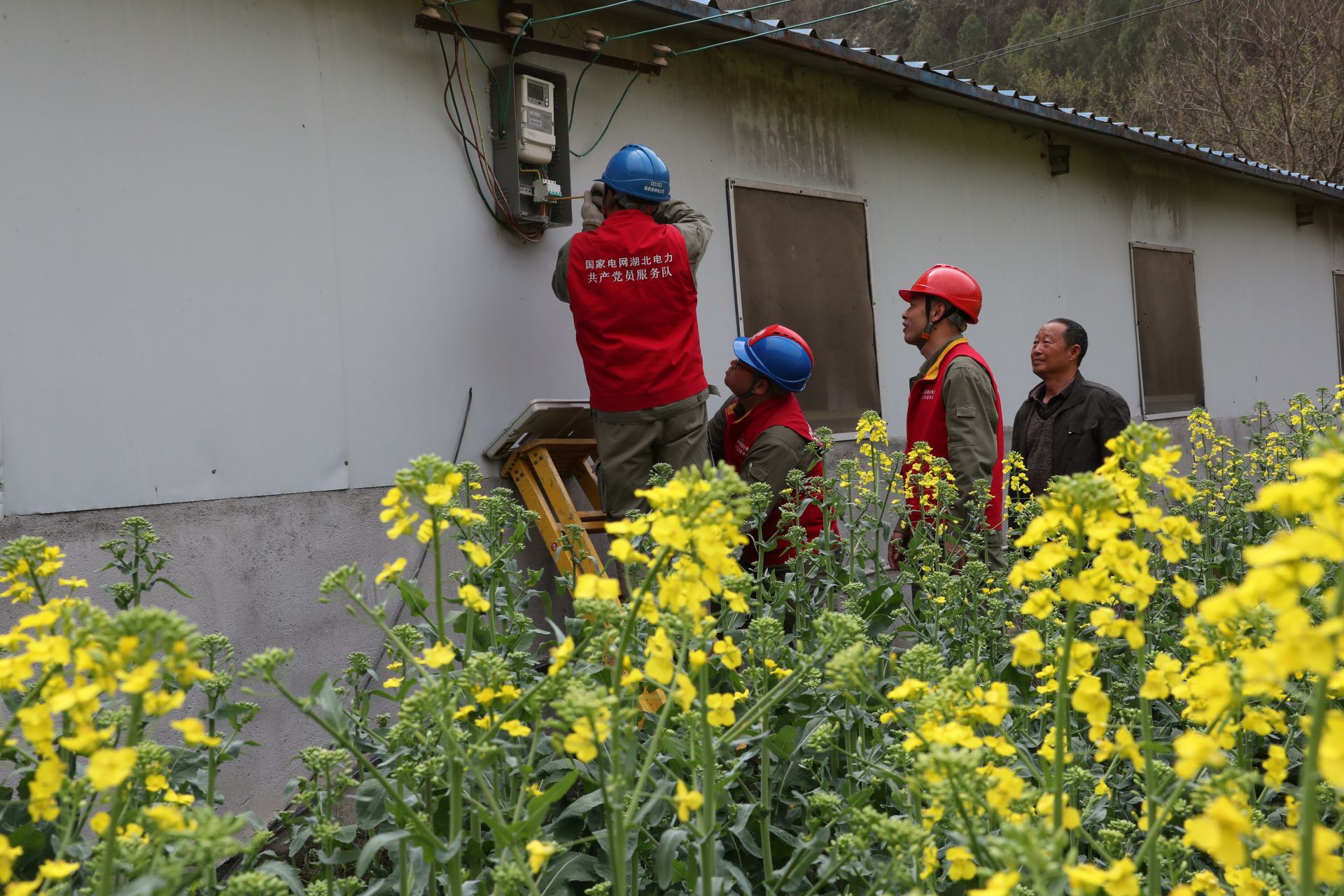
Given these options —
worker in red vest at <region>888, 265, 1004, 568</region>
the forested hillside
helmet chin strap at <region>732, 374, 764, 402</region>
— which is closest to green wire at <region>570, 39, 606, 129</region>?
helmet chin strap at <region>732, 374, 764, 402</region>

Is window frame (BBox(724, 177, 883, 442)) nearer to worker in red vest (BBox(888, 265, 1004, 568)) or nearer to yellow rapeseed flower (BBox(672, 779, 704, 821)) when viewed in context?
worker in red vest (BBox(888, 265, 1004, 568))

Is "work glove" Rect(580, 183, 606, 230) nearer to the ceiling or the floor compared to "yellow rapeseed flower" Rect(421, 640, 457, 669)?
nearer to the ceiling

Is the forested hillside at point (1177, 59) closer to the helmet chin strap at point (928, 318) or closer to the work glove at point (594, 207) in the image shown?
the helmet chin strap at point (928, 318)

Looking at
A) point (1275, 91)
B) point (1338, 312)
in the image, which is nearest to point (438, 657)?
point (1338, 312)

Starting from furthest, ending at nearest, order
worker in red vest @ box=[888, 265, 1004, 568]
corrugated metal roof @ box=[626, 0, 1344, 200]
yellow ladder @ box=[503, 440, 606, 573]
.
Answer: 1. corrugated metal roof @ box=[626, 0, 1344, 200]
2. yellow ladder @ box=[503, 440, 606, 573]
3. worker in red vest @ box=[888, 265, 1004, 568]

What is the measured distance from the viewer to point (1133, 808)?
9.65 ft

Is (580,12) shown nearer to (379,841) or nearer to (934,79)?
(934,79)

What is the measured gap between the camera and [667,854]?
2.08 m

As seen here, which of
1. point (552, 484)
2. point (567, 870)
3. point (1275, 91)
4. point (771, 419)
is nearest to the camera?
point (567, 870)

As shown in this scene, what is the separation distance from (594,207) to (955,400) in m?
1.71

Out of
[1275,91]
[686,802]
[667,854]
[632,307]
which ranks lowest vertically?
[667,854]

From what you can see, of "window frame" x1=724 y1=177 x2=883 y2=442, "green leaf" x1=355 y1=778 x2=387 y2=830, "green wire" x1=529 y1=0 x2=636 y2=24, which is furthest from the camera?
"window frame" x1=724 y1=177 x2=883 y2=442

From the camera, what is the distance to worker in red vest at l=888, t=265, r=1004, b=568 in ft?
15.8

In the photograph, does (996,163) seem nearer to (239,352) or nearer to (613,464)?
(613,464)
